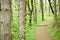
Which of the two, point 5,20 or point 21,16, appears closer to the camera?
→ point 5,20

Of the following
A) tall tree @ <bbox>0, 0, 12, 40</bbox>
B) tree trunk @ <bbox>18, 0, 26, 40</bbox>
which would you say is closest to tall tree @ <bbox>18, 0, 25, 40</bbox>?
tree trunk @ <bbox>18, 0, 26, 40</bbox>

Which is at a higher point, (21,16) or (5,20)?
(5,20)

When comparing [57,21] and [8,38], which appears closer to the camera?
[8,38]

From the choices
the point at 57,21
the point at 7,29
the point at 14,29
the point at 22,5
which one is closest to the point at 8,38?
the point at 7,29

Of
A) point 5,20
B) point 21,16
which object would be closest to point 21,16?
point 21,16

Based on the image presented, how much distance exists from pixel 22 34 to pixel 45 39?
13.0 feet

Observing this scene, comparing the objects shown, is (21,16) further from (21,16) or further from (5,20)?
(5,20)

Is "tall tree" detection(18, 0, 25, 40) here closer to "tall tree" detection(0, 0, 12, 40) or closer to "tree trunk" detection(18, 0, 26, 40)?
"tree trunk" detection(18, 0, 26, 40)

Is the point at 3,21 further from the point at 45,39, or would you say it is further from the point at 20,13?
the point at 45,39

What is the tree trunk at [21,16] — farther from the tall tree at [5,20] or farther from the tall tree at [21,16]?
A: the tall tree at [5,20]

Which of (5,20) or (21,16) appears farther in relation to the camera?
(21,16)

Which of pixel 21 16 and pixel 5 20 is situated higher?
pixel 5 20

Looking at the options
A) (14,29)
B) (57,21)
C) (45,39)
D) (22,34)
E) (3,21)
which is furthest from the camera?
(57,21)

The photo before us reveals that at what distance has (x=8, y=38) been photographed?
3.06 metres
